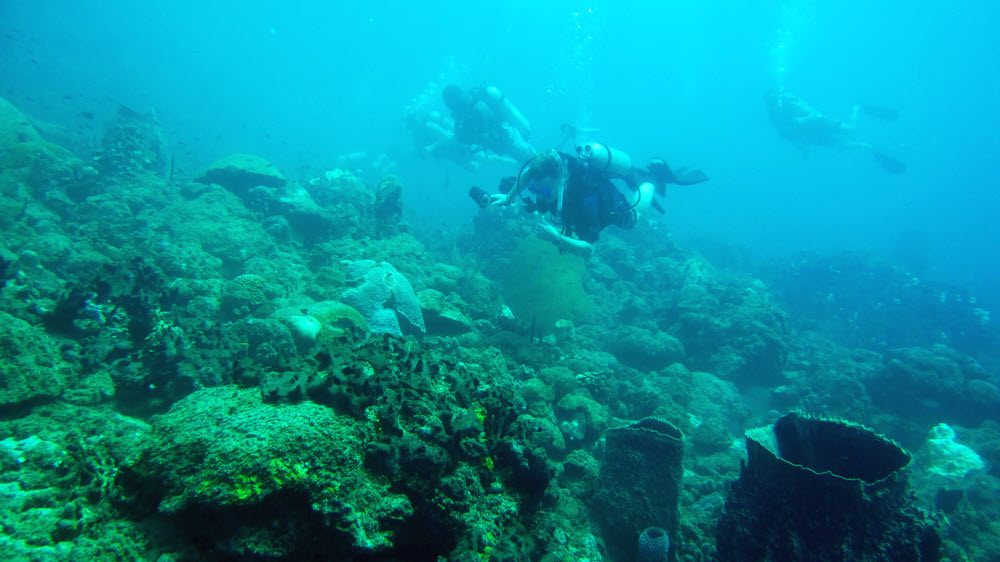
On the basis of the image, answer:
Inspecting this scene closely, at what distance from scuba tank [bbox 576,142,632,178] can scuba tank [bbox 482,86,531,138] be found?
32.8 feet

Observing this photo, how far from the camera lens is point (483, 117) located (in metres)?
Answer: 17.4

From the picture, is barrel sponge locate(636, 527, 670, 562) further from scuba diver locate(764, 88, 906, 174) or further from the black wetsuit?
scuba diver locate(764, 88, 906, 174)

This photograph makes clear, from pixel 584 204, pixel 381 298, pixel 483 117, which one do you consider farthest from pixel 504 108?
pixel 381 298

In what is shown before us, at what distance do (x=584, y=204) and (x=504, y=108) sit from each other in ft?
39.7

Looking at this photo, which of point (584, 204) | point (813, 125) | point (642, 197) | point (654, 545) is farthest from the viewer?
point (813, 125)

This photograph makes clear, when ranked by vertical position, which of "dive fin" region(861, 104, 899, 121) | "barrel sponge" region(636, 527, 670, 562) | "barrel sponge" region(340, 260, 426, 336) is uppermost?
"dive fin" region(861, 104, 899, 121)

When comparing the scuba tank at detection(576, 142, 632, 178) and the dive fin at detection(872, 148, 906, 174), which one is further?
the dive fin at detection(872, 148, 906, 174)

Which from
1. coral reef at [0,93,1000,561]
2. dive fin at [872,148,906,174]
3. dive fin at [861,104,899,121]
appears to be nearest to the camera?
coral reef at [0,93,1000,561]

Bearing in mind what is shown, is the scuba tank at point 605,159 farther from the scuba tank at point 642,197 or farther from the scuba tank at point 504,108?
the scuba tank at point 504,108

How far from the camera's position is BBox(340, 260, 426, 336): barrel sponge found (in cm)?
711

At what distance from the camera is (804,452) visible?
174 inches

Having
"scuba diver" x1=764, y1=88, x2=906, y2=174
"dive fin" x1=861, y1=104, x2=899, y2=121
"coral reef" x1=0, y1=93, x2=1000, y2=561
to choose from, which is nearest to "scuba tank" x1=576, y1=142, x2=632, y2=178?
"coral reef" x1=0, y1=93, x2=1000, y2=561

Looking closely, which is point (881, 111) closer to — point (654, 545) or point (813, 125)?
point (813, 125)

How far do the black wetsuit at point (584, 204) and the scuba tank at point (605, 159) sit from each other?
0.42 meters
